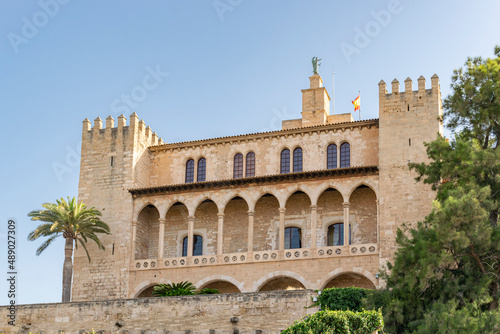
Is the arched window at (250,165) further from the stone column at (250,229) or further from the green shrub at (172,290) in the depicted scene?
the green shrub at (172,290)

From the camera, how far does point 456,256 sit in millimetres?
26094

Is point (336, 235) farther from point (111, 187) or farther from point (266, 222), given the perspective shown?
point (111, 187)

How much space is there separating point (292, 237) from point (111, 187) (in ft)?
31.6

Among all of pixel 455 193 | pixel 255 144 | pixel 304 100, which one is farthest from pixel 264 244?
pixel 455 193

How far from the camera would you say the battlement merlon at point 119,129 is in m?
41.9

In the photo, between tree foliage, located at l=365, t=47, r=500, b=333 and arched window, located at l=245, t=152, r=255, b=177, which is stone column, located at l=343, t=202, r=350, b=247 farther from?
tree foliage, located at l=365, t=47, r=500, b=333

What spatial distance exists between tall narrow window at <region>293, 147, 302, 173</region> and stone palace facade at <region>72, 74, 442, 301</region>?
6 centimetres

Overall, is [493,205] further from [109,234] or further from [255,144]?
[109,234]

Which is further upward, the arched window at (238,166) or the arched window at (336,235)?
the arched window at (238,166)

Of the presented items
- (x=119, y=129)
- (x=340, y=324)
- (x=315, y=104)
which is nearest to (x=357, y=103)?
(x=315, y=104)

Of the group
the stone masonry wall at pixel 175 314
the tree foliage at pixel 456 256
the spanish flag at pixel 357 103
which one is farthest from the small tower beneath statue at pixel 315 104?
the stone masonry wall at pixel 175 314

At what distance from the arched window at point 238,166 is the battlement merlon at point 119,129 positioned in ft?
16.9

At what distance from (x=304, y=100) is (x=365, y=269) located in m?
12.7

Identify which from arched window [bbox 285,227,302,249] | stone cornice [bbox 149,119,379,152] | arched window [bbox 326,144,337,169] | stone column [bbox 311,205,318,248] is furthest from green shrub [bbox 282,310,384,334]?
stone cornice [bbox 149,119,379,152]
